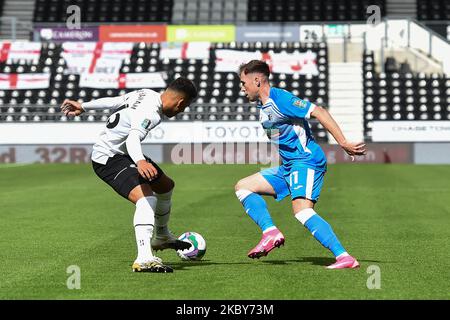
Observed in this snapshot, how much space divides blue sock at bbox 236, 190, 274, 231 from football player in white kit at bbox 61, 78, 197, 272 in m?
0.76

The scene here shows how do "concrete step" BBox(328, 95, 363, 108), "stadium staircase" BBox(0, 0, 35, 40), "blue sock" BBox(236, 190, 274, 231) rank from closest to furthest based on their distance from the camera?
1. "blue sock" BBox(236, 190, 274, 231)
2. "concrete step" BBox(328, 95, 363, 108)
3. "stadium staircase" BBox(0, 0, 35, 40)

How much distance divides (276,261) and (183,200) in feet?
27.5

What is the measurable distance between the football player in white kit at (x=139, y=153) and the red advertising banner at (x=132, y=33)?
30.5 metres

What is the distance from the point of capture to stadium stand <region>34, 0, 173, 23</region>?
44.5 m

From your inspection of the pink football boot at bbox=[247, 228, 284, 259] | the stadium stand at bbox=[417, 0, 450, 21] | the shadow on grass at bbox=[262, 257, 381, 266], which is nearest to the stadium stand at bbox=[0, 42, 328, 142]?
the stadium stand at bbox=[417, 0, 450, 21]

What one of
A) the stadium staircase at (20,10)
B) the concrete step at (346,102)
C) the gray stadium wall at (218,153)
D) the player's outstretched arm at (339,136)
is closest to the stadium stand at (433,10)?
the concrete step at (346,102)

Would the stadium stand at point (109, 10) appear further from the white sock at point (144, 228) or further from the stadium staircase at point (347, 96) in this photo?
the white sock at point (144, 228)

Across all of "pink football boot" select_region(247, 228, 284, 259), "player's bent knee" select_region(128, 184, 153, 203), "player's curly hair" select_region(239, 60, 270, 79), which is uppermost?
"player's curly hair" select_region(239, 60, 270, 79)

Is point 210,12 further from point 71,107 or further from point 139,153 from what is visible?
point 139,153

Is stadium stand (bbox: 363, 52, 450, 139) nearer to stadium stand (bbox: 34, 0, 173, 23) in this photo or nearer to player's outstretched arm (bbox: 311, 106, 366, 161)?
stadium stand (bbox: 34, 0, 173, 23)

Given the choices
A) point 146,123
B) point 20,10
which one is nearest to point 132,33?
point 20,10

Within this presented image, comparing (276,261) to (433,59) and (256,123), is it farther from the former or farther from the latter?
(433,59)
